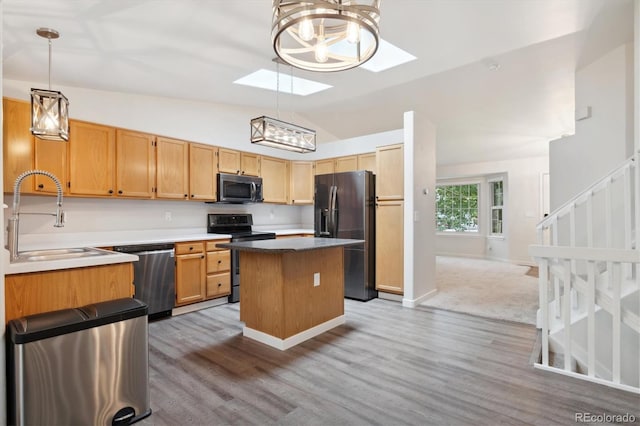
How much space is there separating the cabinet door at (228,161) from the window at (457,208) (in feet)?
21.2

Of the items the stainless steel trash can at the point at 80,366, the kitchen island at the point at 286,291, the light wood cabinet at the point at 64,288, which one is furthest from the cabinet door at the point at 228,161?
the stainless steel trash can at the point at 80,366

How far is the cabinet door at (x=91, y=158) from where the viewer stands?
3393mm

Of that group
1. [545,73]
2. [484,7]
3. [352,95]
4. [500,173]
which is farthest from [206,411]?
[500,173]

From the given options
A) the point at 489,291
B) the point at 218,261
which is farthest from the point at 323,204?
the point at 489,291

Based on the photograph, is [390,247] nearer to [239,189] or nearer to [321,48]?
[239,189]

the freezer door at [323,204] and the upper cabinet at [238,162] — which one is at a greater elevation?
the upper cabinet at [238,162]

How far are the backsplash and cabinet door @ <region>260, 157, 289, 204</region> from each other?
1.04ft

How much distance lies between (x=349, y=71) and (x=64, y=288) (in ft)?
11.1

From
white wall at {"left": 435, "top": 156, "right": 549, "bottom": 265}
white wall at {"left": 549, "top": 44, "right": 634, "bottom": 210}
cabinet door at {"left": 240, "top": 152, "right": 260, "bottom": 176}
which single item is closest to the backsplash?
cabinet door at {"left": 240, "top": 152, "right": 260, "bottom": 176}

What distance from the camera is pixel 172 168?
4.21 metres

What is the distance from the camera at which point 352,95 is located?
15.4ft

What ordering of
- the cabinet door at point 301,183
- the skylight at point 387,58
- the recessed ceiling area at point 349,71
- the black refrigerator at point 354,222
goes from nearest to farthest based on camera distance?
the recessed ceiling area at point 349,71 < the skylight at point 387,58 < the black refrigerator at point 354,222 < the cabinet door at point 301,183

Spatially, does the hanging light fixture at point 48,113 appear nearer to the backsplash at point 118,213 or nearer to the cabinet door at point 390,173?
the backsplash at point 118,213

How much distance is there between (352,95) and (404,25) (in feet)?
6.09
